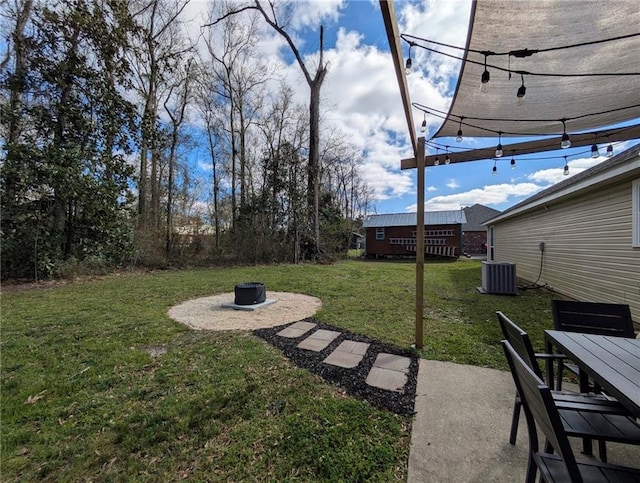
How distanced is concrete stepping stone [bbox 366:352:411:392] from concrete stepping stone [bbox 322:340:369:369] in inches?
8.1

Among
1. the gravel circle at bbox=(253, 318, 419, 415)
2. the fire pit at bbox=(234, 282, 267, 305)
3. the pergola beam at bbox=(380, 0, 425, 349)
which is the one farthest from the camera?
the fire pit at bbox=(234, 282, 267, 305)

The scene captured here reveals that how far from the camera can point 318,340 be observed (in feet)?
11.8

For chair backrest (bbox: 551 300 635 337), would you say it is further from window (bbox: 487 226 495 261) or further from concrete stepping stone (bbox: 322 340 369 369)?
window (bbox: 487 226 495 261)

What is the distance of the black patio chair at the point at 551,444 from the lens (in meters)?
0.95

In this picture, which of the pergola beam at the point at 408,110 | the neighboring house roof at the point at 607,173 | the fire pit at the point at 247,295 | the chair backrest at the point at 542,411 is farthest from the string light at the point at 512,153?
the fire pit at the point at 247,295

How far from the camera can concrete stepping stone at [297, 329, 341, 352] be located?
3359 mm

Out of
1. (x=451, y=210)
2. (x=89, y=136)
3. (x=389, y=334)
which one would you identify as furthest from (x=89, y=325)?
(x=451, y=210)

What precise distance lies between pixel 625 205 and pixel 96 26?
13.1 metres

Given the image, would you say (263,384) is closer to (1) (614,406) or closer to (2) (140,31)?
(1) (614,406)

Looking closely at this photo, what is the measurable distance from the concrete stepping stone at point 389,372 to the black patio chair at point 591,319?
1213 millimetres

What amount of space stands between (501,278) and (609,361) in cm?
591

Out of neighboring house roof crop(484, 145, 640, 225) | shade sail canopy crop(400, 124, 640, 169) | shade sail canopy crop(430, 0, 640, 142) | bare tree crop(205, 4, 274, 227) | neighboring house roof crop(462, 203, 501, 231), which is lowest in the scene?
neighboring house roof crop(484, 145, 640, 225)

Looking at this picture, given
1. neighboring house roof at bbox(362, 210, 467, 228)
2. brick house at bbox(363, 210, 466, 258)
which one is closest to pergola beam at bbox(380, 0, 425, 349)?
brick house at bbox(363, 210, 466, 258)

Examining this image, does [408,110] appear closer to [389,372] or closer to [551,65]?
[551,65]
